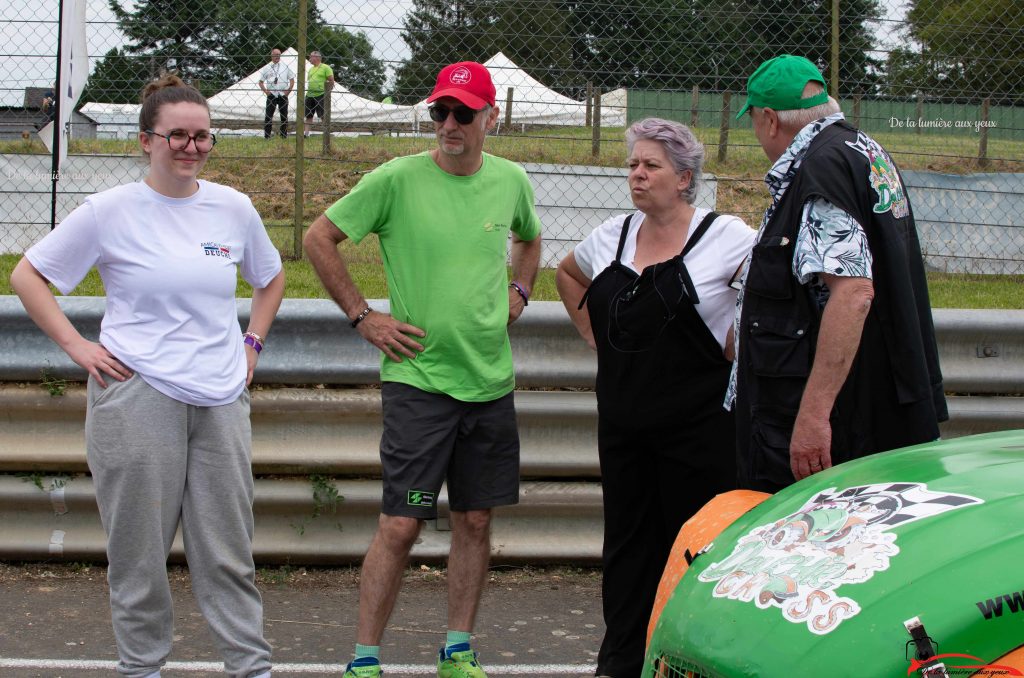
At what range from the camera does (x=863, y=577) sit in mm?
2129

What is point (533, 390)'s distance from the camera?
5266 millimetres

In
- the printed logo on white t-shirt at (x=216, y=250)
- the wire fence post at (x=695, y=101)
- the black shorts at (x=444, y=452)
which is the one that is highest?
the wire fence post at (x=695, y=101)

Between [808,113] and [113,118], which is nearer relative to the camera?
[808,113]

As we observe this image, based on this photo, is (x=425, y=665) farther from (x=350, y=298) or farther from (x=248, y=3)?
(x=248, y=3)

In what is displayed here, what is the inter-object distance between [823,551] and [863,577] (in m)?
0.16

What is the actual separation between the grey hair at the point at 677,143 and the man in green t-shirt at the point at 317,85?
3952mm

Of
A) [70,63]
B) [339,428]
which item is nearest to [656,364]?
[339,428]

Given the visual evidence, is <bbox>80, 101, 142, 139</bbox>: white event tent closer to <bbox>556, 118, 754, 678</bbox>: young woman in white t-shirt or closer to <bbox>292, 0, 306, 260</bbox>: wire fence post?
<bbox>292, 0, 306, 260</bbox>: wire fence post

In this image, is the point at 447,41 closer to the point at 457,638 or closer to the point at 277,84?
the point at 277,84

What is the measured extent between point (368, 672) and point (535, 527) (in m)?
1.43

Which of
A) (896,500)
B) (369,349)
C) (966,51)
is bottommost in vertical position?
(369,349)

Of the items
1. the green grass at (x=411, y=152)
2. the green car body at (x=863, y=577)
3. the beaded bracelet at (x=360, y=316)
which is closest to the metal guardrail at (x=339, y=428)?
the beaded bracelet at (x=360, y=316)

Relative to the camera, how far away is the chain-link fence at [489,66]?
7215 mm

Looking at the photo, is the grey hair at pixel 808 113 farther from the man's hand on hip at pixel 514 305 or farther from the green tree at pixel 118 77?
the green tree at pixel 118 77
